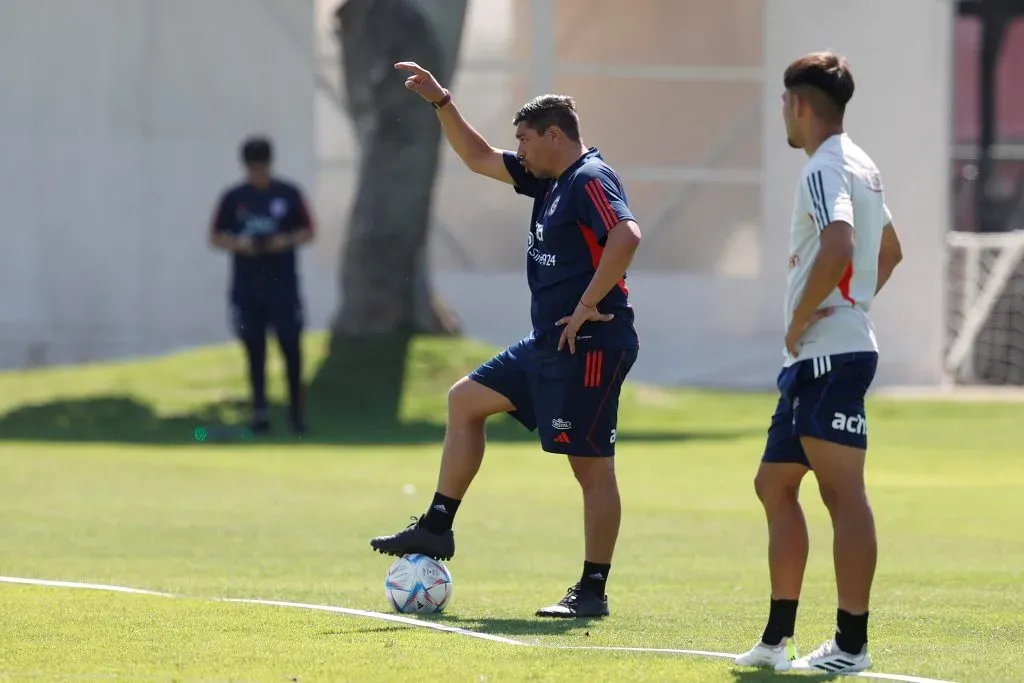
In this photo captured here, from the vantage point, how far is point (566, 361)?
7.99 metres

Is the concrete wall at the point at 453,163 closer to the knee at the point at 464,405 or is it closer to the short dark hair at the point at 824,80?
the knee at the point at 464,405

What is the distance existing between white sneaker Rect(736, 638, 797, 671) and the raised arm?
108 inches

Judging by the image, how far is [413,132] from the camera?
22047mm

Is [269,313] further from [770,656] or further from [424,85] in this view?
[770,656]

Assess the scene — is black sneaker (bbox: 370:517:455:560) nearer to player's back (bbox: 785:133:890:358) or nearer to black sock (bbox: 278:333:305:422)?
player's back (bbox: 785:133:890:358)

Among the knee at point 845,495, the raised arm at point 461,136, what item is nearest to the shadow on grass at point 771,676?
the knee at point 845,495

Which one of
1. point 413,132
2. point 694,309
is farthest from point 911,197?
point 413,132

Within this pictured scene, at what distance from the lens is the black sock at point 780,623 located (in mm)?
6445

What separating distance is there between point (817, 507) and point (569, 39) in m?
17.4

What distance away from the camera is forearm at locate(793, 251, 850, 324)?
242 inches

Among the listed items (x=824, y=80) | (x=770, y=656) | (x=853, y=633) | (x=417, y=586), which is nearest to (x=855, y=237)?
(x=824, y=80)

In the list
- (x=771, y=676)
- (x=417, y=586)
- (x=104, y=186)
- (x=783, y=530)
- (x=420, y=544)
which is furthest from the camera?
(x=104, y=186)

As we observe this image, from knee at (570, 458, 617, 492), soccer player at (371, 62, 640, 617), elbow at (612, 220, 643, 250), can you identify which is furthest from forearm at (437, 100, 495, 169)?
knee at (570, 458, 617, 492)

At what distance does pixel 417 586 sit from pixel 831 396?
89.1 inches
